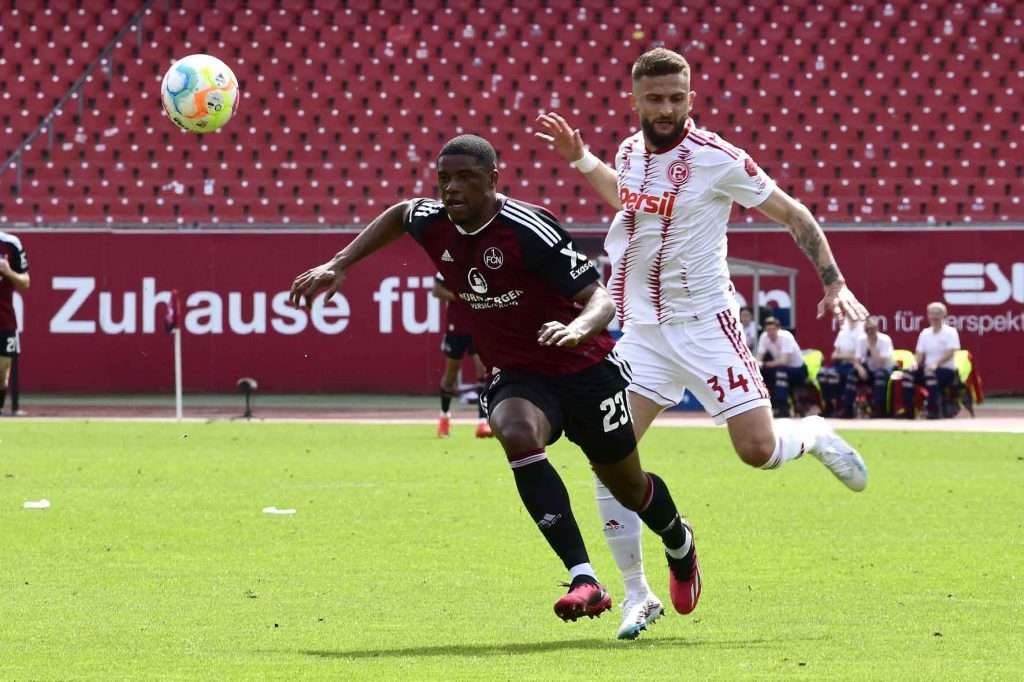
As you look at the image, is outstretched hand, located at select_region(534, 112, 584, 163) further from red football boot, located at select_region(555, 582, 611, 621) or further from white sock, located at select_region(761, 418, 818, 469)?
red football boot, located at select_region(555, 582, 611, 621)

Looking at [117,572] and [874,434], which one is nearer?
[117,572]

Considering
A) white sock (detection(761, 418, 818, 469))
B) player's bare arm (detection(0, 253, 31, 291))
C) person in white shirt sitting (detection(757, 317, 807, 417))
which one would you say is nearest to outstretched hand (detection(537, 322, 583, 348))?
white sock (detection(761, 418, 818, 469))

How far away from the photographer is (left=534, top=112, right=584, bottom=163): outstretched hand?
807 centimetres

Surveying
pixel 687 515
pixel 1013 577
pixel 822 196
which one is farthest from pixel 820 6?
pixel 1013 577

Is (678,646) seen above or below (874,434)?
above

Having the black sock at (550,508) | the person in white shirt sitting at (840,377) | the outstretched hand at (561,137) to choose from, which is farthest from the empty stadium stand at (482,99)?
the black sock at (550,508)

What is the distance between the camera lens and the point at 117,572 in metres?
8.91

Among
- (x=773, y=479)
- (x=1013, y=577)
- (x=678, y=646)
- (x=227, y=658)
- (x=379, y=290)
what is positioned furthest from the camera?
(x=379, y=290)

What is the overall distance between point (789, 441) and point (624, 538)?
1.12m

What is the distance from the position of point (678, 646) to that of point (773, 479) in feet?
27.0

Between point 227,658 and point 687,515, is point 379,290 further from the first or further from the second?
point 227,658

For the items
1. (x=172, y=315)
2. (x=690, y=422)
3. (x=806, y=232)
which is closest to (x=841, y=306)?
(x=806, y=232)

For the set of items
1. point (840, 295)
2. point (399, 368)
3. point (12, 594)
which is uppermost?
point (840, 295)

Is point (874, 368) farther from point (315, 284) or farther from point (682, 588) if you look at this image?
point (315, 284)
